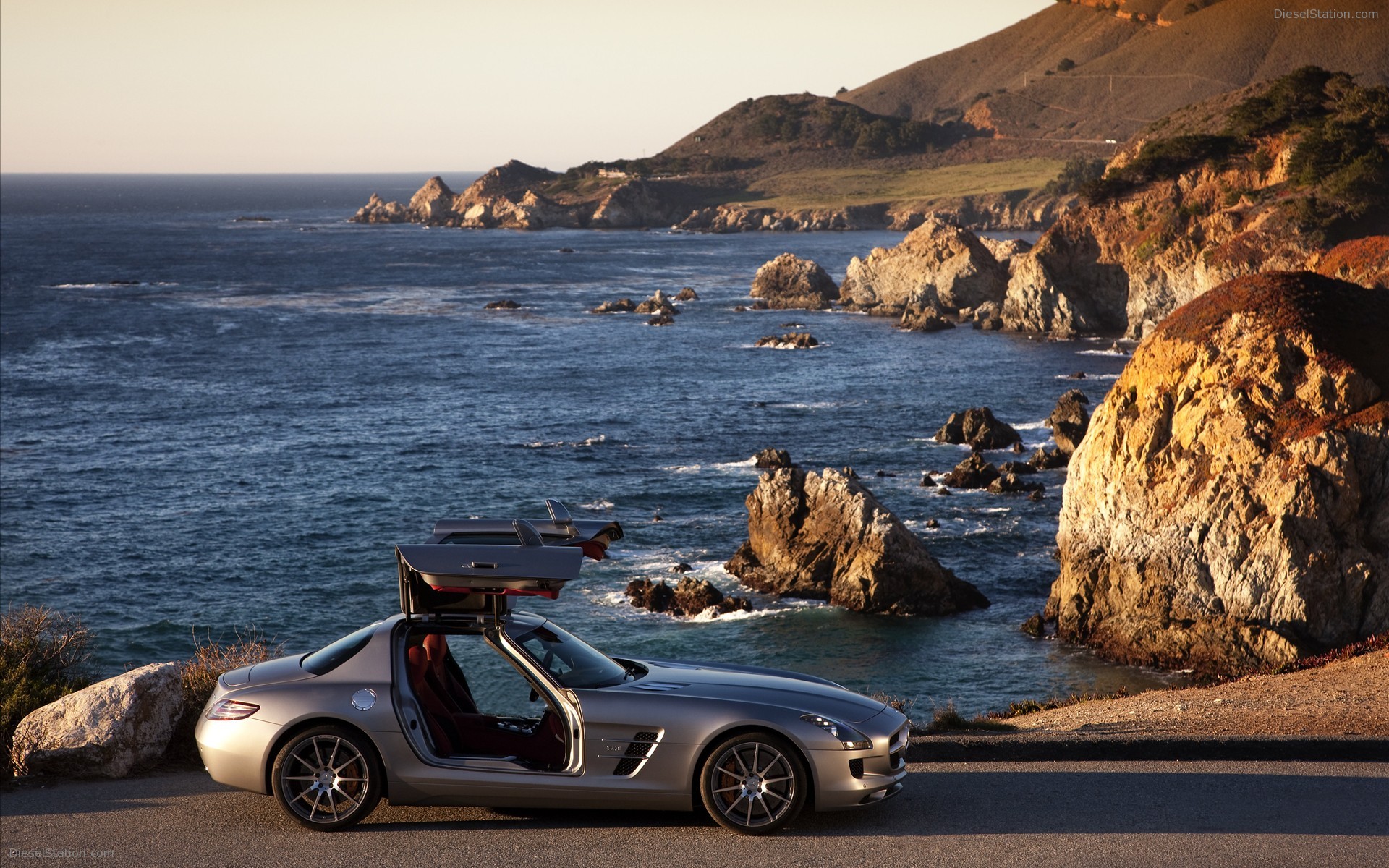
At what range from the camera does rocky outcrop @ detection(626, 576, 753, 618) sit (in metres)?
31.8

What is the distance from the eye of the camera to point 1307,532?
2545cm

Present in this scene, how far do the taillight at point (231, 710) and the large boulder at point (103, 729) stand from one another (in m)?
2.02

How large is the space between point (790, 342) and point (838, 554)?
161ft

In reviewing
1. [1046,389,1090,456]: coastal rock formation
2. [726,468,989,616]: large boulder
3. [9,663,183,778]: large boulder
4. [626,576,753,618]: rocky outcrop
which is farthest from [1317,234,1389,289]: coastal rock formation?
[9,663,183,778]: large boulder

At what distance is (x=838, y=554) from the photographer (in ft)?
108

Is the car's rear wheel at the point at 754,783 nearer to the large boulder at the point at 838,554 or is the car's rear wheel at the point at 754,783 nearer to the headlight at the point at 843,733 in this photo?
the headlight at the point at 843,733

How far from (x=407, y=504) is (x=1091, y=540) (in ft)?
78.1

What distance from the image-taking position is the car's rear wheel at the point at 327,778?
8859mm

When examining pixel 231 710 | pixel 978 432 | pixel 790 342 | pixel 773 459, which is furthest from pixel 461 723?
pixel 790 342


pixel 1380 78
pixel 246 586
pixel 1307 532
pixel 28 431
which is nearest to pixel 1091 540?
pixel 1307 532

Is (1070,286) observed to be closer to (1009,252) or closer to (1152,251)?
(1152,251)

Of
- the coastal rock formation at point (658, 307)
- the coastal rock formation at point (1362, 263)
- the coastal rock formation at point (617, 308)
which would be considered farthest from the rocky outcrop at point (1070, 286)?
the coastal rock formation at point (1362, 263)

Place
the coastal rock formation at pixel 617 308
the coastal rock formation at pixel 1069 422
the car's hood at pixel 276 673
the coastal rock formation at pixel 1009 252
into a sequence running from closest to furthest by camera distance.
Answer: the car's hood at pixel 276 673, the coastal rock formation at pixel 1069 422, the coastal rock formation at pixel 1009 252, the coastal rock formation at pixel 617 308

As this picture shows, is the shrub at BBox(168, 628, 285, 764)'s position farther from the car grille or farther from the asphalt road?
the car grille
